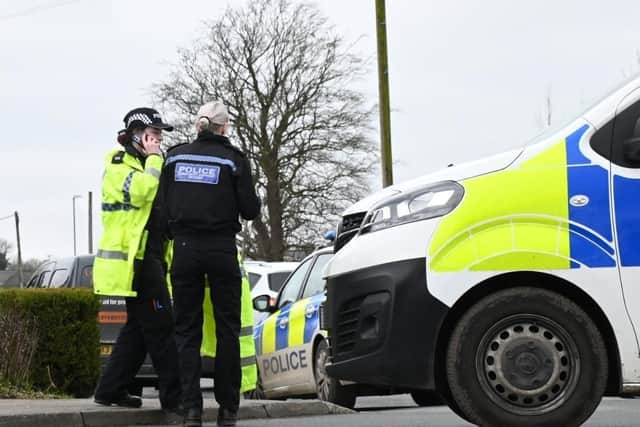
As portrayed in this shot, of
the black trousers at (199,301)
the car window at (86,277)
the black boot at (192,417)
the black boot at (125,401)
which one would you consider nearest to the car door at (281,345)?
the black boot at (125,401)

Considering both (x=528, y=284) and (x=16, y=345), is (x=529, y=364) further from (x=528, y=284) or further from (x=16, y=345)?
(x=16, y=345)

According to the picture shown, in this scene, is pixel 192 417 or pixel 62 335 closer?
pixel 192 417

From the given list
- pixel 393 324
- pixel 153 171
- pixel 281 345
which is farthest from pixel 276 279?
pixel 393 324

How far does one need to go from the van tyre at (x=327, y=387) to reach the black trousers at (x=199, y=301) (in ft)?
7.44

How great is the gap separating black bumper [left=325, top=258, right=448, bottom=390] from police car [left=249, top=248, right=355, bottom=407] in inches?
147

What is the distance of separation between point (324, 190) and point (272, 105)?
11.4 ft

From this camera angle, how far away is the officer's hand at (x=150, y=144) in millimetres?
8773

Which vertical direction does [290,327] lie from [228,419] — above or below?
above

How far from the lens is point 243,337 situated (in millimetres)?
8734

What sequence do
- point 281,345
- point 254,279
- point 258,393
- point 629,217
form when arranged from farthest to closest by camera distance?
point 254,279 → point 258,393 → point 281,345 → point 629,217

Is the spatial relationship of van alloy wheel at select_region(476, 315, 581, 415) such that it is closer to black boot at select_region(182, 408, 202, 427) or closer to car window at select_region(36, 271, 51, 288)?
black boot at select_region(182, 408, 202, 427)

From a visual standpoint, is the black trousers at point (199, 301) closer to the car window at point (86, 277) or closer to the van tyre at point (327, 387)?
the van tyre at point (327, 387)

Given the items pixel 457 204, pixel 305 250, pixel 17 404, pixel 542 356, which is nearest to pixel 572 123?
pixel 457 204

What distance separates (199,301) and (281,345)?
170 inches
